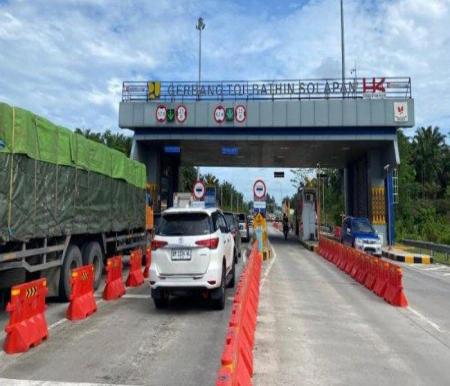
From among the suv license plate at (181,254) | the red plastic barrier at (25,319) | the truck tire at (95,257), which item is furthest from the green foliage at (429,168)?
the red plastic barrier at (25,319)

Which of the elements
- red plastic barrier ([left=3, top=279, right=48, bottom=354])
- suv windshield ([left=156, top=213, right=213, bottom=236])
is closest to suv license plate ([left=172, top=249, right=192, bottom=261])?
suv windshield ([left=156, top=213, right=213, bottom=236])

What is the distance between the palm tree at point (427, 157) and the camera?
73688 millimetres

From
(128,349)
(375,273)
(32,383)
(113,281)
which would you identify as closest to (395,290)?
(375,273)

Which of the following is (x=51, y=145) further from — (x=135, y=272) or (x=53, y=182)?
(x=135, y=272)

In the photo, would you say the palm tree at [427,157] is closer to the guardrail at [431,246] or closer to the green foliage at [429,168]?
the green foliage at [429,168]

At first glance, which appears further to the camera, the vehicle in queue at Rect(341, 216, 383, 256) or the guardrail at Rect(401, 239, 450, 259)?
the vehicle in queue at Rect(341, 216, 383, 256)

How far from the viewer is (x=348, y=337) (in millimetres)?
7637

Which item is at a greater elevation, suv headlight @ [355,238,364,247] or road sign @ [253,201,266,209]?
road sign @ [253,201,266,209]

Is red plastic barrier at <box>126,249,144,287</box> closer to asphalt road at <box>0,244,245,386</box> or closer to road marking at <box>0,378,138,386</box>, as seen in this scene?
asphalt road at <box>0,244,245,386</box>

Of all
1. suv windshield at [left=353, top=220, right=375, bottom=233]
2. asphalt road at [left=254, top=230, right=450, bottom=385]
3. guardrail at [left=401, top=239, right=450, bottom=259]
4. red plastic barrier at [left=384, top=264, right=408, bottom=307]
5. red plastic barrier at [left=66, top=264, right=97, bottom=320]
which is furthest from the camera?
suv windshield at [left=353, top=220, right=375, bottom=233]

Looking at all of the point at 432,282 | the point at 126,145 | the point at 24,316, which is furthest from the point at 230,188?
the point at 24,316

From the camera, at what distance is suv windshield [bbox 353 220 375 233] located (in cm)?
2570

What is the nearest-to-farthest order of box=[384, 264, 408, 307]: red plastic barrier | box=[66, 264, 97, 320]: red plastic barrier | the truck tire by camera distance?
box=[66, 264, 97, 320]: red plastic barrier → box=[384, 264, 408, 307]: red plastic barrier → the truck tire

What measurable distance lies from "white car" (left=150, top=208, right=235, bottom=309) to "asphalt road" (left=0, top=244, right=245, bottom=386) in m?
0.47
